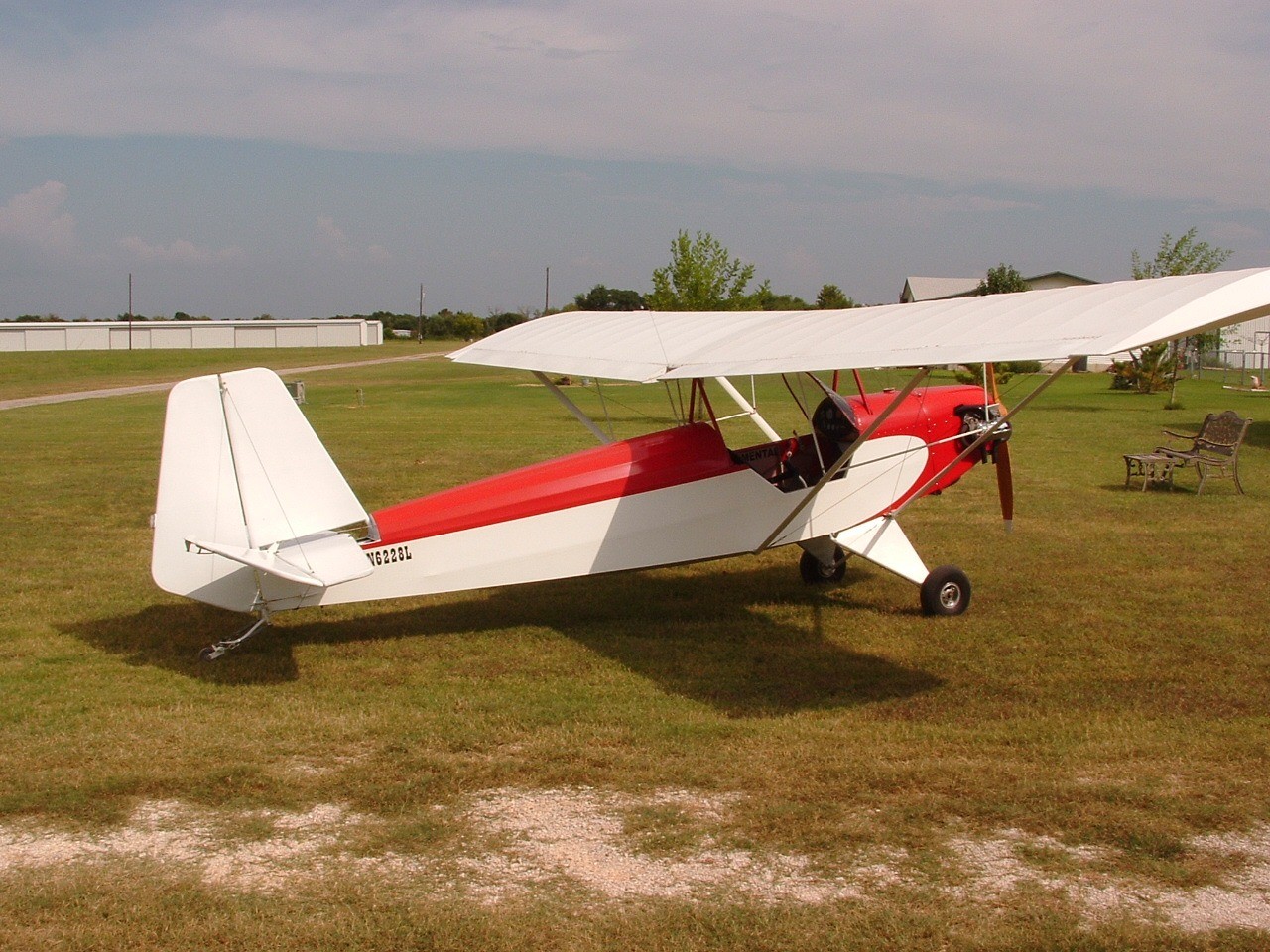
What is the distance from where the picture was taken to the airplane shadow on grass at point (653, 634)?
21.1ft

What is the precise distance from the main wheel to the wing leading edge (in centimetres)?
196

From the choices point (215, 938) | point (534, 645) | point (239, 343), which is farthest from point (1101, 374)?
point (239, 343)

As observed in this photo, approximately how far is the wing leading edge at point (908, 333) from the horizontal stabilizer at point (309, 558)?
6.64ft

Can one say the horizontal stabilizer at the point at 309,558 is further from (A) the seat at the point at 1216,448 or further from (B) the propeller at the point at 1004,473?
(A) the seat at the point at 1216,448

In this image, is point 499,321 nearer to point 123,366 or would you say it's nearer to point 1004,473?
point 123,366

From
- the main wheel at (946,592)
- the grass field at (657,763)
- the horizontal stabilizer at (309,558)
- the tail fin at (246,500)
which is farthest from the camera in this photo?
the main wheel at (946,592)

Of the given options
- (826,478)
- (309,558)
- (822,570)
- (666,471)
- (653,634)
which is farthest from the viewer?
(822,570)

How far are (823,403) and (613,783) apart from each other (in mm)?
3641

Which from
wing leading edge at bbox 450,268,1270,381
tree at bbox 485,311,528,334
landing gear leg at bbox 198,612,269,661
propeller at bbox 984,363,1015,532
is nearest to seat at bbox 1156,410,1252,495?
propeller at bbox 984,363,1015,532

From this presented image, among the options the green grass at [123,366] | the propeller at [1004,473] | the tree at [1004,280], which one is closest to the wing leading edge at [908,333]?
the propeller at [1004,473]

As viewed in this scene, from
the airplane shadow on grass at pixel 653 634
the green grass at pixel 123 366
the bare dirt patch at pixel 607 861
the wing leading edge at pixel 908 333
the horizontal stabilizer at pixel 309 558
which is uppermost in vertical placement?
the green grass at pixel 123 366

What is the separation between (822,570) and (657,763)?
408cm

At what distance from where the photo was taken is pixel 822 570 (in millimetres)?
9000

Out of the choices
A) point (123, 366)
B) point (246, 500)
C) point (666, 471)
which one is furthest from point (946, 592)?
point (123, 366)
